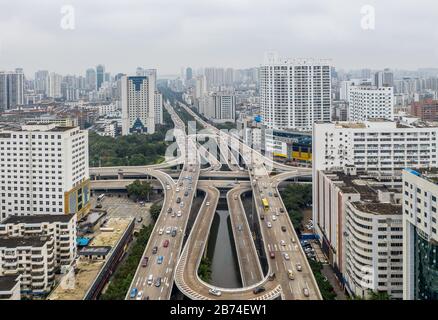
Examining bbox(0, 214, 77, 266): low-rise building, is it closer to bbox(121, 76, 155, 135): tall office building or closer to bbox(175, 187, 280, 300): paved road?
bbox(175, 187, 280, 300): paved road

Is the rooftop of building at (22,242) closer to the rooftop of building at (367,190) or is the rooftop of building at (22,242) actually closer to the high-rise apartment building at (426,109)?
the rooftop of building at (367,190)

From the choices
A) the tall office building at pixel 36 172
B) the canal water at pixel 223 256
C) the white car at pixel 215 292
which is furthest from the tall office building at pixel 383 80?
the white car at pixel 215 292

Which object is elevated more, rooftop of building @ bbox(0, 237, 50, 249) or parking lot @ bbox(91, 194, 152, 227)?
rooftop of building @ bbox(0, 237, 50, 249)

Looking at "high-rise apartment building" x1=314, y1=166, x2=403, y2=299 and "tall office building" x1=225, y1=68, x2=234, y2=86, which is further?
"tall office building" x1=225, y1=68, x2=234, y2=86

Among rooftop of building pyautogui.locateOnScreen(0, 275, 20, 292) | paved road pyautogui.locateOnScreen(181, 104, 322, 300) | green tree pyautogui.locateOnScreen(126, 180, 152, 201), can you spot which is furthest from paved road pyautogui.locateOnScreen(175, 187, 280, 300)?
green tree pyautogui.locateOnScreen(126, 180, 152, 201)

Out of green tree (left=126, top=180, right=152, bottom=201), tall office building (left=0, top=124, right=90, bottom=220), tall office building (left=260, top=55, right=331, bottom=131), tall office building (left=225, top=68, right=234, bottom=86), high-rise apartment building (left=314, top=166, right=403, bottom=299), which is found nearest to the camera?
high-rise apartment building (left=314, top=166, right=403, bottom=299)

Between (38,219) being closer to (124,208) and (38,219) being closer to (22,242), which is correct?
(22,242)

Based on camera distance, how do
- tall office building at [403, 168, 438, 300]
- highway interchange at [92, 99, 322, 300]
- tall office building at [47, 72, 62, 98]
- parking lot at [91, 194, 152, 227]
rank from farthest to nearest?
1. tall office building at [47, 72, 62, 98]
2. parking lot at [91, 194, 152, 227]
3. highway interchange at [92, 99, 322, 300]
4. tall office building at [403, 168, 438, 300]
